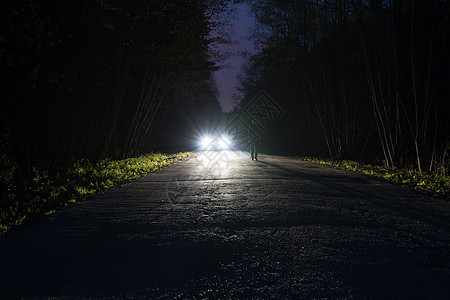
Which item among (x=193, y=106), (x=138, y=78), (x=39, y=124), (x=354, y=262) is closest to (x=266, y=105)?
(x=193, y=106)

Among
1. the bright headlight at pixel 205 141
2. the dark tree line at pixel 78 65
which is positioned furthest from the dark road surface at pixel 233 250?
the bright headlight at pixel 205 141

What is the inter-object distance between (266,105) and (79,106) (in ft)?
91.8

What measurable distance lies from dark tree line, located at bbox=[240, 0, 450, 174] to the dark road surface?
5570mm

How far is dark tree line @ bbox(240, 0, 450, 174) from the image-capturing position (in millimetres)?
10609

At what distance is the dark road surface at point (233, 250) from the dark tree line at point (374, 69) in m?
5.57

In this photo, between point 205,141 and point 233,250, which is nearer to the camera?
point 233,250

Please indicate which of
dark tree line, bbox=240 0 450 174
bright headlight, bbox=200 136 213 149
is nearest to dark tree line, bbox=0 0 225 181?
dark tree line, bbox=240 0 450 174

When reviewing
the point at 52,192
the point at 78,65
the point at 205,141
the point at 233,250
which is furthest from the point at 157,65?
the point at 205,141

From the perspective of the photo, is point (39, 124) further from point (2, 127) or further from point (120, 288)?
point (120, 288)

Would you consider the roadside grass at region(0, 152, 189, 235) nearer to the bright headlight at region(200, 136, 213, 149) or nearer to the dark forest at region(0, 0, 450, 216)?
the dark forest at region(0, 0, 450, 216)

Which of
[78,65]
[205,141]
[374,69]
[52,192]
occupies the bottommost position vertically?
[205,141]

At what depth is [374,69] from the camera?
15008mm

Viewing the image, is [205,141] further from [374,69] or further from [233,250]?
[233,250]

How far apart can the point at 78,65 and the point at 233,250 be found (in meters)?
9.26
